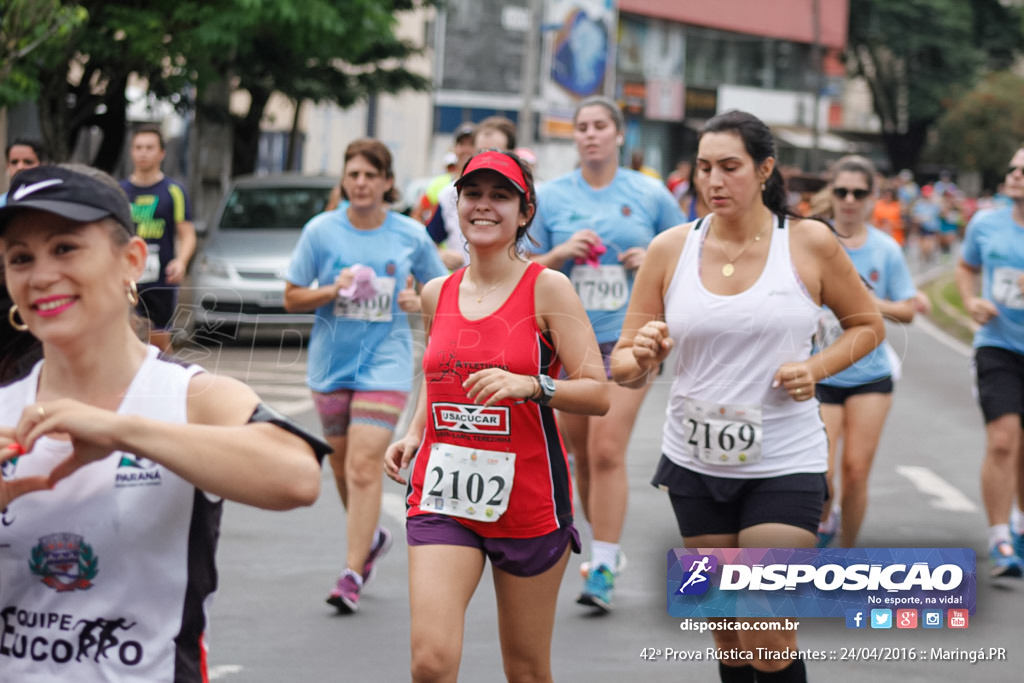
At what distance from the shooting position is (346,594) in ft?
21.5

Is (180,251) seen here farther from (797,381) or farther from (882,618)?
(797,381)

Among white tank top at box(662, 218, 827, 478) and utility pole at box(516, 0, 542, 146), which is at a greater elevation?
utility pole at box(516, 0, 542, 146)

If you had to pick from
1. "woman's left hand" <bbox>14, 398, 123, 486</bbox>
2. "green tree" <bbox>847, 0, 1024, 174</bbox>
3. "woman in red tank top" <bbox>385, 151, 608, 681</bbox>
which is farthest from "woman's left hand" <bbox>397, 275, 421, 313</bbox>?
"green tree" <bbox>847, 0, 1024, 174</bbox>

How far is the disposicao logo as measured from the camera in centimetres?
456

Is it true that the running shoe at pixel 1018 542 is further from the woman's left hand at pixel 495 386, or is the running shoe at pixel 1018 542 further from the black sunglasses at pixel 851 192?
the woman's left hand at pixel 495 386

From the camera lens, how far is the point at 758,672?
4555mm

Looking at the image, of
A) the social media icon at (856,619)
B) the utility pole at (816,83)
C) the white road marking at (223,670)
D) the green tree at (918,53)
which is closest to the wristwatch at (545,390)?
the social media icon at (856,619)

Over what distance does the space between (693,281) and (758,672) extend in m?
1.17

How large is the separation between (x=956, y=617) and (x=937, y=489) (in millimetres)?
4640

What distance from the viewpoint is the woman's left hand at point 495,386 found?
3.91 m

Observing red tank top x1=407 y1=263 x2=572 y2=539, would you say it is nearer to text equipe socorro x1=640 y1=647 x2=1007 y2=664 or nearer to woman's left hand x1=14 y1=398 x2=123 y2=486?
text equipe socorro x1=640 y1=647 x2=1007 y2=664

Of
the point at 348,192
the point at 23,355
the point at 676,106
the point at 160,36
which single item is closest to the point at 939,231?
the point at 676,106

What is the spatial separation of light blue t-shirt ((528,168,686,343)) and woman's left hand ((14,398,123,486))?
4.85 metres

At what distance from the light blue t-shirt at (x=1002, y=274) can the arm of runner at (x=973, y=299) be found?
3.0 inches
